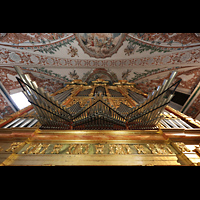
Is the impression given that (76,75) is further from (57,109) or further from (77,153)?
(77,153)

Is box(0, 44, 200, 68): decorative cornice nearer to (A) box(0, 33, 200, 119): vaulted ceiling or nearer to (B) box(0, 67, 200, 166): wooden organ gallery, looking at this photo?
(A) box(0, 33, 200, 119): vaulted ceiling

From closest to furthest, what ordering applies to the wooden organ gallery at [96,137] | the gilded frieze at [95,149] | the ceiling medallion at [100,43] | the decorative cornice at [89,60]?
the wooden organ gallery at [96,137]
the gilded frieze at [95,149]
the decorative cornice at [89,60]
the ceiling medallion at [100,43]

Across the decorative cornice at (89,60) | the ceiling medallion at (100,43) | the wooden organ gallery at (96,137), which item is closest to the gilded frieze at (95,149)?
the wooden organ gallery at (96,137)

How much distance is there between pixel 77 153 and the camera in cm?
144

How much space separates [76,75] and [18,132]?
398 cm

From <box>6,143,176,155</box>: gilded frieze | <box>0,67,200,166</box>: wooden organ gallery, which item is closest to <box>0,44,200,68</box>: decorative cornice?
<box>0,67,200,166</box>: wooden organ gallery

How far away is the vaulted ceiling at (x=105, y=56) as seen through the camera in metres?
3.71

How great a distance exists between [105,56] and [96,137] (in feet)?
14.3

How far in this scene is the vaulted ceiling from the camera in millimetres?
3707

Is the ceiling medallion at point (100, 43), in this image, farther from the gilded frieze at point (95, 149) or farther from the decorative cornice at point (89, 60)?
the gilded frieze at point (95, 149)

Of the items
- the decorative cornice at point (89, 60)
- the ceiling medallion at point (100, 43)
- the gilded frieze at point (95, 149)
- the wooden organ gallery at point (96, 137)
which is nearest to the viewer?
the wooden organ gallery at point (96, 137)

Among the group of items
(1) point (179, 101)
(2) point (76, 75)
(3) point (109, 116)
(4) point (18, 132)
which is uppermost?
→ (2) point (76, 75)

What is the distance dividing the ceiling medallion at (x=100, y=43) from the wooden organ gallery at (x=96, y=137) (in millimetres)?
3662
